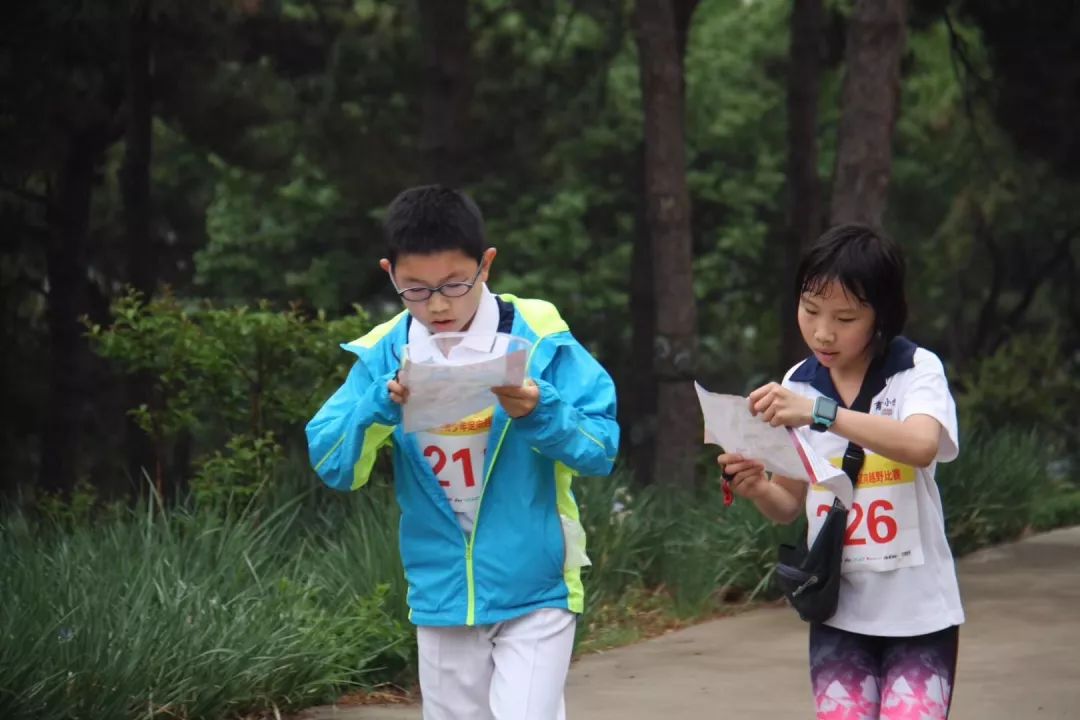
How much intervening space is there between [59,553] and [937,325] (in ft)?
106

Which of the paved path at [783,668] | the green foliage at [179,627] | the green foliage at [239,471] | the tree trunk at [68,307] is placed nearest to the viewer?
the green foliage at [179,627]

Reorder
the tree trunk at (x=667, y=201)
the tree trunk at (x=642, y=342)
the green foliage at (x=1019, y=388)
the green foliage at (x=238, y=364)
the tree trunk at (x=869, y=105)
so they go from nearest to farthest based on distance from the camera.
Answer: the green foliage at (x=238, y=364), the tree trunk at (x=869, y=105), the tree trunk at (x=667, y=201), the green foliage at (x=1019, y=388), the tree trunk at (x=642, y=342)

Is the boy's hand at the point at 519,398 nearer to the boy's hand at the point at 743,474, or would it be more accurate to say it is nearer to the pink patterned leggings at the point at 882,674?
the boy's hand at the point at 743,474

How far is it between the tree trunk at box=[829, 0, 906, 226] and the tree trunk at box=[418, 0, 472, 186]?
8137 millimetres

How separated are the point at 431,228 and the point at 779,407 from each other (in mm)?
846

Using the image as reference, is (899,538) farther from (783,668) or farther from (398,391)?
(783,668)

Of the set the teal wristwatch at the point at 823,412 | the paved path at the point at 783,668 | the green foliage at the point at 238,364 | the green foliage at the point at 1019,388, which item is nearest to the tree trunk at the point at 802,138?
Answer: the green foliage at the point at 1019,388

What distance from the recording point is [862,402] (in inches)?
154

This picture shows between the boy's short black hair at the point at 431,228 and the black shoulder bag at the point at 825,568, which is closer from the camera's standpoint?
the black shoulder bag at the point at 825,568

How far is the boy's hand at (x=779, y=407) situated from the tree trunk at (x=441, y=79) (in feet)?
50.6

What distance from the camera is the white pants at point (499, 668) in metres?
3.96

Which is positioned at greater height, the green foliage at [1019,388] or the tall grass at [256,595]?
the green foliage at [1019,388]

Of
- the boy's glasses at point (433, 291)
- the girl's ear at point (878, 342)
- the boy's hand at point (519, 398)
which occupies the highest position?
the boy's glasses at point (433, 291)

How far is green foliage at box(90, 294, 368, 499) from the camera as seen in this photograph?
10344 mm
